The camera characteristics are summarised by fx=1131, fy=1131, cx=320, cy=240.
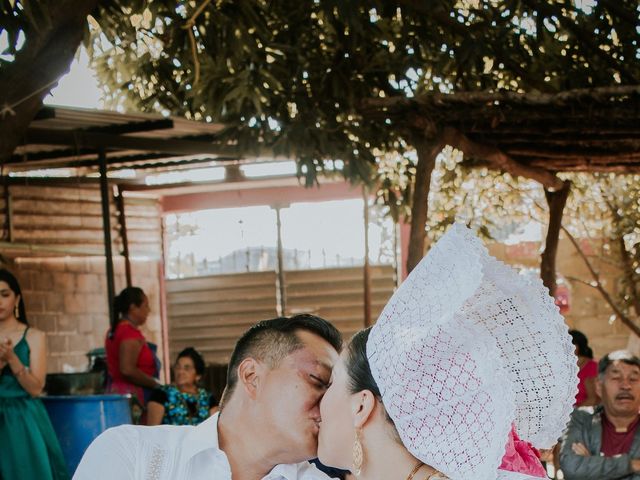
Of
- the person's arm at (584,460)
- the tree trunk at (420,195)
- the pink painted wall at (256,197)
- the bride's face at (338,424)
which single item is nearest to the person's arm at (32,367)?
the tree trunk at (420,195)

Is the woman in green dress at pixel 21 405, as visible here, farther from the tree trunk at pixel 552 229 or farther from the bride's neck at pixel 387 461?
the bride's neck at pixel 387 461

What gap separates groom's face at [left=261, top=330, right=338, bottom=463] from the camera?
2855 mm

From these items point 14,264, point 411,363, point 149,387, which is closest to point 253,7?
point 149,387

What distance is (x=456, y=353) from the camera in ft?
5.78

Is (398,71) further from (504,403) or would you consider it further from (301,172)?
(504,403)

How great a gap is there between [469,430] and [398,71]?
5352 millimetres

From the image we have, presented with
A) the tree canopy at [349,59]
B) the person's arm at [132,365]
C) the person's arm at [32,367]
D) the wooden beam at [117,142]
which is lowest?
the person's arm at [132,365]

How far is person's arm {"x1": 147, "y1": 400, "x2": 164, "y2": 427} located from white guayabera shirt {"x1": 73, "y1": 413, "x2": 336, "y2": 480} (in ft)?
11.3

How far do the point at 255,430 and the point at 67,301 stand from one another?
786 cm

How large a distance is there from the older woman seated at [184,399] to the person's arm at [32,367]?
0.95 m

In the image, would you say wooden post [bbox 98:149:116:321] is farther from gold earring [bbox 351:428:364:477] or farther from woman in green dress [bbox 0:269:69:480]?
gold earring [bbox 351:428:364:477]

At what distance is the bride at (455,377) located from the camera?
1.75 meters

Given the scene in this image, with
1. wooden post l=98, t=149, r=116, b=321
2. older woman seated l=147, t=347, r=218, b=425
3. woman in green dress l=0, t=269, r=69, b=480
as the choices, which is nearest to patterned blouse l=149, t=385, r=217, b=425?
older woman seated l=147, t=347, r=218, b=425

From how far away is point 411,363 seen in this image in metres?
1.77
